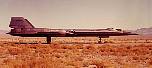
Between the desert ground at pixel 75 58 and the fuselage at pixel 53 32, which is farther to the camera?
the fuselage at pixel 53 32

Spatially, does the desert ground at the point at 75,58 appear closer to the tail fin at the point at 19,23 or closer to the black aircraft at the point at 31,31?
the black aircraft at the point at 31,31

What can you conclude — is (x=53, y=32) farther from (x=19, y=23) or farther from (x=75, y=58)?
(x=75, y=58)

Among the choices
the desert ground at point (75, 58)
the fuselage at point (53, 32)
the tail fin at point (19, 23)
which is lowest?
the desert ground at point (75, 58)

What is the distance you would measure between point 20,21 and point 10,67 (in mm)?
38589

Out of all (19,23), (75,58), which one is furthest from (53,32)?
(75,58)

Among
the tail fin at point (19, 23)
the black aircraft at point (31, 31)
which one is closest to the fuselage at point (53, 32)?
the black aircraft at point (31, 31)

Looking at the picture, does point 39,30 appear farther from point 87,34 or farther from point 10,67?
point 10,67

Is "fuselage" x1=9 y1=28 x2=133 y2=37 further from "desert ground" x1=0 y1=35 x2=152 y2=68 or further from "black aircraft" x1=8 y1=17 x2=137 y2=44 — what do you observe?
"desert ground" x1=0 y1=35 x2=152 y2=68

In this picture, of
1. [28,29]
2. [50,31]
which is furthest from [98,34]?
[28,29]

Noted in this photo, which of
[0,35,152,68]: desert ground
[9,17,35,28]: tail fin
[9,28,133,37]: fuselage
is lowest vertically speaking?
[0,35,152,68]: desert ground

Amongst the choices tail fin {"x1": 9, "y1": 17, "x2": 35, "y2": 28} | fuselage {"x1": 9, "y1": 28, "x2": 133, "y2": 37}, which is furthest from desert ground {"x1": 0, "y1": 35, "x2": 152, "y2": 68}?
tail fin {"x1": 9, "y1": 17, "x2": 35, "y2": 28}

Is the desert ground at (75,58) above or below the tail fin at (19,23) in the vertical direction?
below

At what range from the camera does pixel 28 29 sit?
5106 centimetres

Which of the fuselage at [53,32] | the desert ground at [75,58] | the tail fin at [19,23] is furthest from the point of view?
the fuselage at [53,32]
